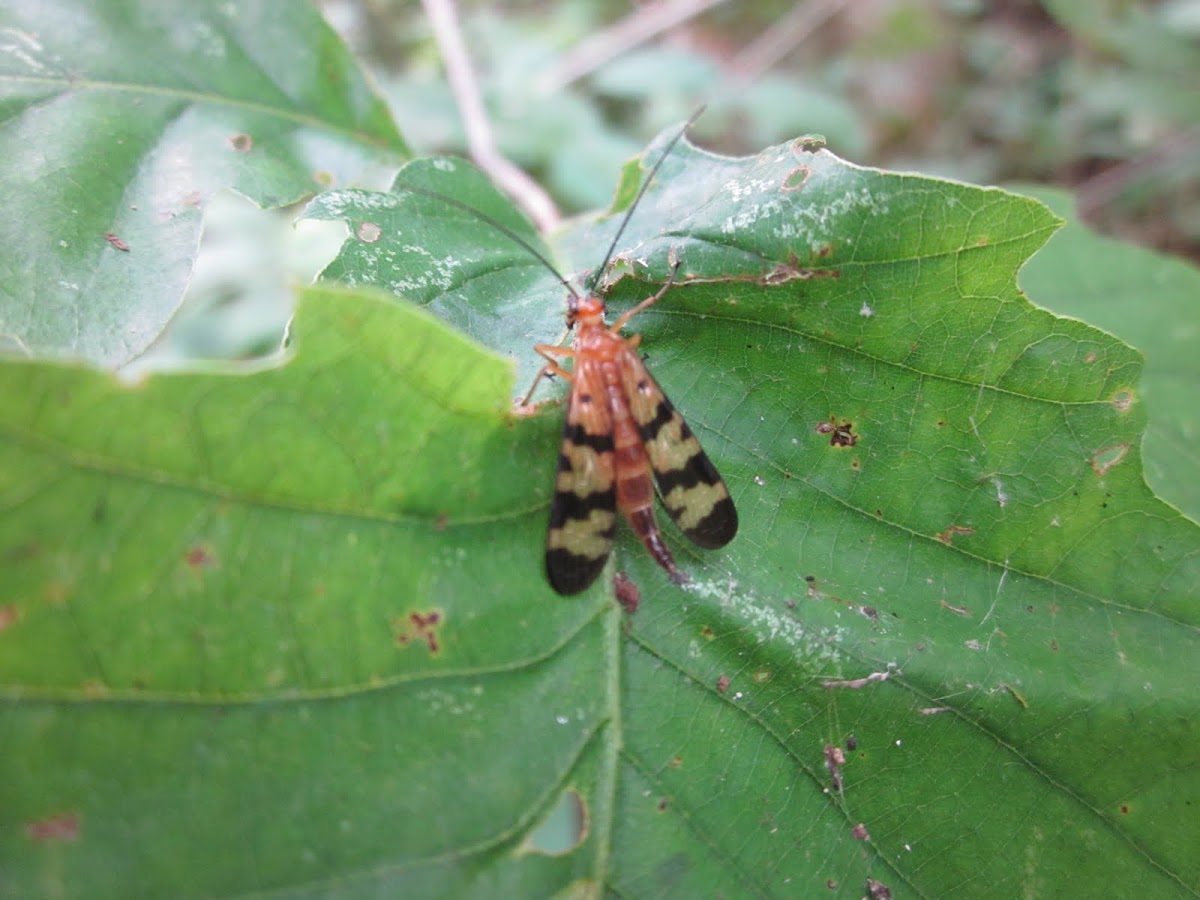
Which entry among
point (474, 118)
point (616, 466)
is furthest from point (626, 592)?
point (474, 118)

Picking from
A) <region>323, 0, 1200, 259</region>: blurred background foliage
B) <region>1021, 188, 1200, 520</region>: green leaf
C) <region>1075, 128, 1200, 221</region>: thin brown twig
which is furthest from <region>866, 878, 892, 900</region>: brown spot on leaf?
<region>1075, 128, 1200, 221</region>: thin brown twig

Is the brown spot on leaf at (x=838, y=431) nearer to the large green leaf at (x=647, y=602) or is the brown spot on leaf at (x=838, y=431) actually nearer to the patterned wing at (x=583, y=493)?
the large green leaf at (x=647, y=602)

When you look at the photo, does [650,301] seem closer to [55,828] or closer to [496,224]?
[496,224]

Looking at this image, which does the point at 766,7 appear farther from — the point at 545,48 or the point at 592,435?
the point at 592,435

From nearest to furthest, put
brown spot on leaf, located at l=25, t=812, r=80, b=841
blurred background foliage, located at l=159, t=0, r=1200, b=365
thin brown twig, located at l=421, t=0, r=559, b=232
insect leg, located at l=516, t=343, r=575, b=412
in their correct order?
brown spot on leaf, located at l=25, t=812, r=80, b=841 → insect leg, located at l=516, t=343, r=575, b=412 → thin brown twig, located at l=421, t=0, r=559, b=232 → blurred background foliage, located at l=159, t=0, r=1200, b=365

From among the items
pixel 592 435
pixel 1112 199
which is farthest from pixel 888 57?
pixel 592 435

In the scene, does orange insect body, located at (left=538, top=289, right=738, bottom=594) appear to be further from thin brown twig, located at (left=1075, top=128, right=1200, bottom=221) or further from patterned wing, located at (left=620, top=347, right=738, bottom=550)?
thin brown twig, located at (left=1075, top=128, right=1200, bottom=221)
